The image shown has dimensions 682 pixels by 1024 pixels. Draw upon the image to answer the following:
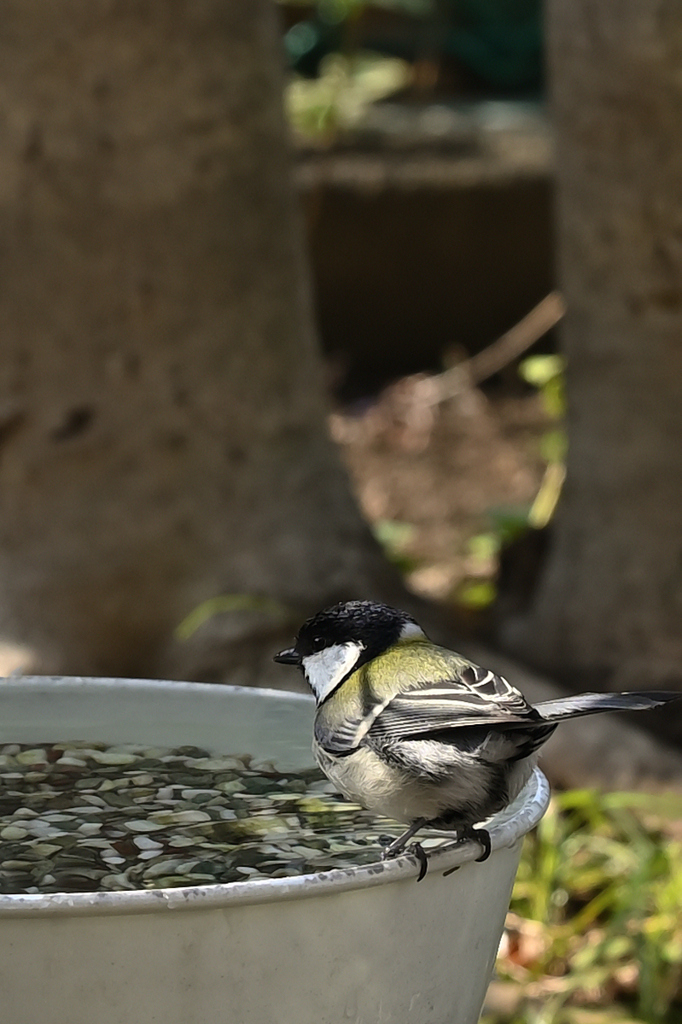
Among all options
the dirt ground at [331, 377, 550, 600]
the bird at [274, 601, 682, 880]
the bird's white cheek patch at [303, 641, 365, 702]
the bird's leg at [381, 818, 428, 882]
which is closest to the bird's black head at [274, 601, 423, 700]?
the bird's white cheek patch at [303, 641, 365, 702]

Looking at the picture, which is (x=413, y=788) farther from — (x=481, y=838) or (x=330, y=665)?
(x=330, y=665)

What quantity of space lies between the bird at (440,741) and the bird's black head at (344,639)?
12cm

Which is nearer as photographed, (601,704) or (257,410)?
(601,704)

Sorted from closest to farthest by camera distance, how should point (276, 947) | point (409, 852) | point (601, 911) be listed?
point (276, 947), point (409, 852), point (601, 911)

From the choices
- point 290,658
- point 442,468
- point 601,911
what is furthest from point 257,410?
point 442,468

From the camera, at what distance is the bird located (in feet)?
4.44

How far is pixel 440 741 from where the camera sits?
1392 millimetres

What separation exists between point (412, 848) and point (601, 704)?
0.73 feet

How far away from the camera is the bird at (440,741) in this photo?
135cm

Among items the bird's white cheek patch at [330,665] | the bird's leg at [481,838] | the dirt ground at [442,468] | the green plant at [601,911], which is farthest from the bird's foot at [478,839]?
the dirt ground at [442,468]

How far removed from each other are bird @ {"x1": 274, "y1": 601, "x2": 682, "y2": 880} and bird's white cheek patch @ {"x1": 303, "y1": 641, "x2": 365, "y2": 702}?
Answer: 108mm

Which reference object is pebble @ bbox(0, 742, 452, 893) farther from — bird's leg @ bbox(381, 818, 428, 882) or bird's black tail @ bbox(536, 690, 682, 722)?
bird's black tail @ bbox(536, 690, 682, 722)

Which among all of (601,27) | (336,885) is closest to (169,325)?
(601,27)

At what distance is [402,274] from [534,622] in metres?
3.22
